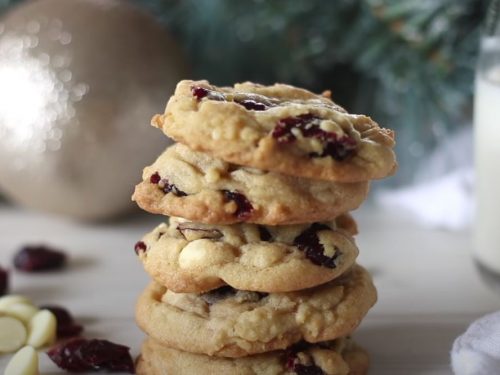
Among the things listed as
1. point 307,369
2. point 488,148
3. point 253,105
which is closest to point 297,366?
point 307,369

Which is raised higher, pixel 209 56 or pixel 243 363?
pixel 209 56

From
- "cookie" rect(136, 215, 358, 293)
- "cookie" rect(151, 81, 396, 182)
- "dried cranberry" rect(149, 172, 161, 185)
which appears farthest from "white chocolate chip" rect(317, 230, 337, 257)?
"dried cranberry" rect(149, 172, 161, 185)

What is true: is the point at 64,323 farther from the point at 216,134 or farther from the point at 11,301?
the point at 216,134

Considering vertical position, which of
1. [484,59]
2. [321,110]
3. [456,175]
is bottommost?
[456,175]

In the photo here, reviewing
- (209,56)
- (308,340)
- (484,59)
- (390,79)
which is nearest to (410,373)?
(308,340)

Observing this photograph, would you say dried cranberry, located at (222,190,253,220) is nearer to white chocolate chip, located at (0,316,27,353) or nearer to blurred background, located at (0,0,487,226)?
white chocolate chip, located at (0,316,27,353)

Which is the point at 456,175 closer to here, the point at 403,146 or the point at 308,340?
the point at 403,146

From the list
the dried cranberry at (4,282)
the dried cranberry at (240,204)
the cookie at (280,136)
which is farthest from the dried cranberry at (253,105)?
the dried cranberry at (4,282)

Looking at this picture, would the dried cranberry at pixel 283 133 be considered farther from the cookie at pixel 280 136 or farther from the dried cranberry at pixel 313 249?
the dried cranberry at pixel 313 249
